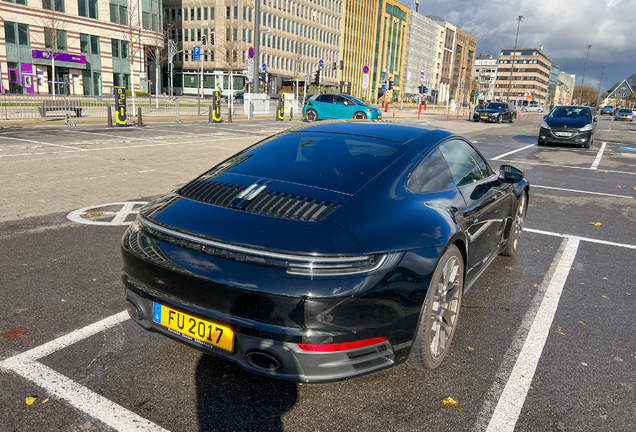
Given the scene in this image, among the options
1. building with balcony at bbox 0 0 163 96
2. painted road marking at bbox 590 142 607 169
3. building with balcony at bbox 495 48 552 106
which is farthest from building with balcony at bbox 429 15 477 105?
painted road marking at bbox 590 142 607 169

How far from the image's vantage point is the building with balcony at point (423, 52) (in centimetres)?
12394

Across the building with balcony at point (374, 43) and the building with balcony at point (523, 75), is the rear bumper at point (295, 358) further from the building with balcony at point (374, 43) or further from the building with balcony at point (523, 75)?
the building with balcony at point (523, 75)

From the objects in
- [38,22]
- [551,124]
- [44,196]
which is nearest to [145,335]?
[44,196]

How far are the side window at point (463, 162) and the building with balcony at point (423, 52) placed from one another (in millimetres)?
115591

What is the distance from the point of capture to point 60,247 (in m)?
4.86

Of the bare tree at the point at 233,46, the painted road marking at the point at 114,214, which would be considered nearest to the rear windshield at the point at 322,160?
the painted road marking at the point at 114,214

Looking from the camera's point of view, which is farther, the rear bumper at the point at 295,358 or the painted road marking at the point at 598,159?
the painted road marking at the point at 598,159

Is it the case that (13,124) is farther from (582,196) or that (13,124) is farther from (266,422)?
(266,422)

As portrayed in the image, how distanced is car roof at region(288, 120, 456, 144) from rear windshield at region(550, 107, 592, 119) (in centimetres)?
1794

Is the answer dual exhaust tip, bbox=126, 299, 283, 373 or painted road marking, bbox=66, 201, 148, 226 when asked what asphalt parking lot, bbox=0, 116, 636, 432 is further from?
dual exhaust tip, bbox=126, 299, 283, 373

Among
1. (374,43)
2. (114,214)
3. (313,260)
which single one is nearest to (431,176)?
(313,260)

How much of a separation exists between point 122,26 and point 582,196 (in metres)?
56.5

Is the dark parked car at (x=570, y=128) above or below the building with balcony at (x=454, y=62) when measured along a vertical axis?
below

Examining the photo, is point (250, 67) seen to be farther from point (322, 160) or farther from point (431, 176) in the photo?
point (431, 176)
